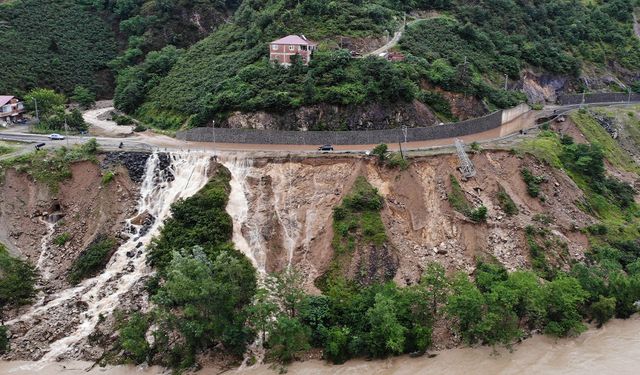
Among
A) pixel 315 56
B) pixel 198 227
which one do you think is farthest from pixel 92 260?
pixel 315 56

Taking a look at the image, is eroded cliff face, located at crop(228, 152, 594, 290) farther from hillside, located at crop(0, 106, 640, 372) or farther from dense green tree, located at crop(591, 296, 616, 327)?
dense green tree, located at crop(591, 296, 616, 327)

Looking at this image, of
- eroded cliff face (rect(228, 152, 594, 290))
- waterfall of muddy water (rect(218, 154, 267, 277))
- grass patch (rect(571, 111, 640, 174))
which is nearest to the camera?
eroded cliff face (rect(228, 152, 594, 290))

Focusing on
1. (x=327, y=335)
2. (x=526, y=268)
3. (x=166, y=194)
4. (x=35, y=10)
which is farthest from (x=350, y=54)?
(x=35, y=10)

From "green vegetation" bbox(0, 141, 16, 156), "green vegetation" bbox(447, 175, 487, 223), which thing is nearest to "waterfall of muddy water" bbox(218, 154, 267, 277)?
"green vegetation" bbox(447, 175, 487, 223)

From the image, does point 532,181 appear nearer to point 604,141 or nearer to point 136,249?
Result: point 604,141

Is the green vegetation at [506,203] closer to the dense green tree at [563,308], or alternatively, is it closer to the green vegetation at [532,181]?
the green vegetation at [532,181]
